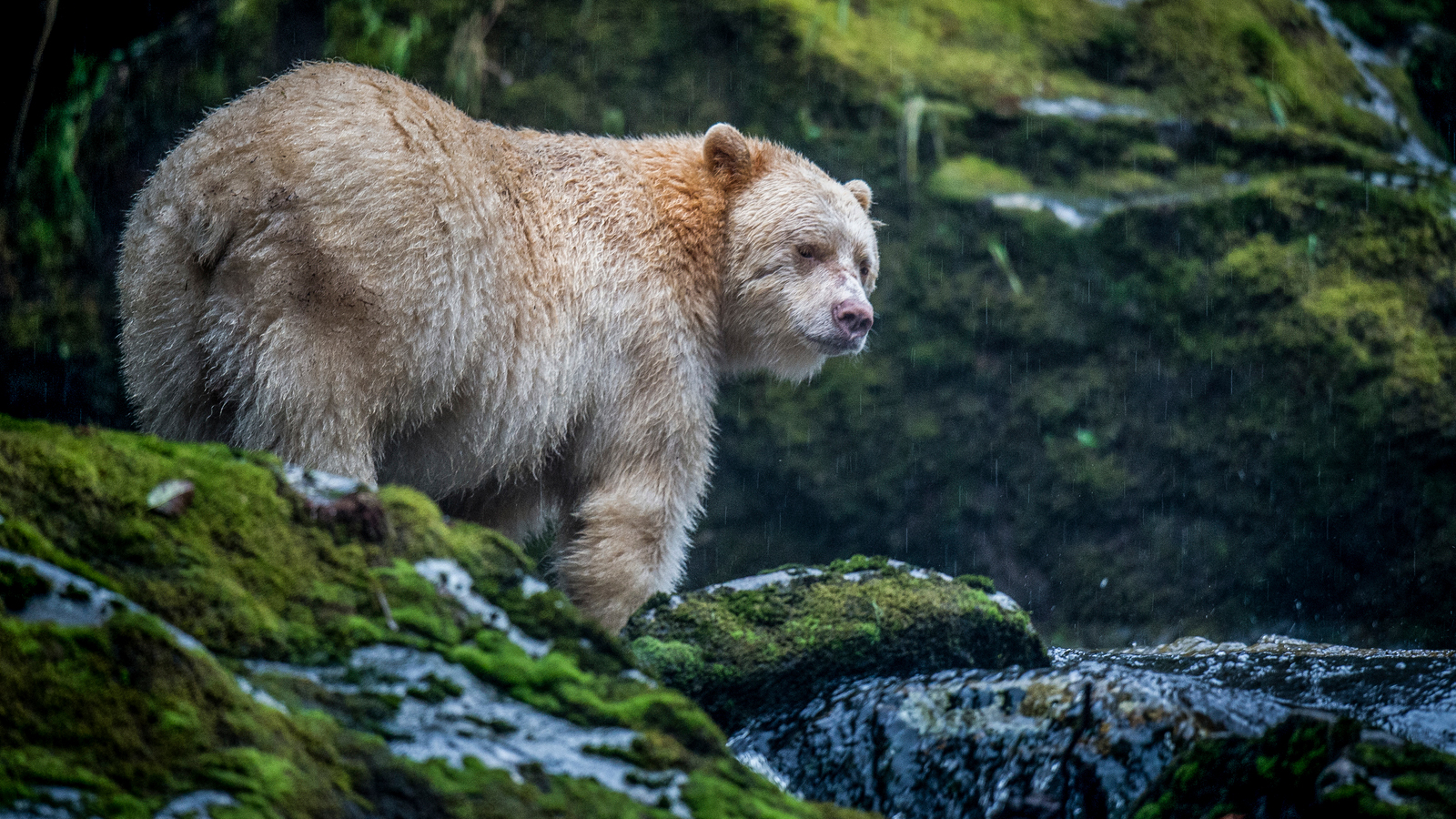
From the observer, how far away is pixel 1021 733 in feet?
13.8

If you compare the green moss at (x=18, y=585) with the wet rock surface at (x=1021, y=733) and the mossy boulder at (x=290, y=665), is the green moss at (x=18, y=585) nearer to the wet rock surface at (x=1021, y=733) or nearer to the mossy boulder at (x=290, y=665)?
the mossy boulder at (x=290, y=665)

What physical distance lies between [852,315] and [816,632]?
1.87 metres

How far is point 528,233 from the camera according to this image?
4945 mm

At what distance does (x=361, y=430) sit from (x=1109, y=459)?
6.06 metres

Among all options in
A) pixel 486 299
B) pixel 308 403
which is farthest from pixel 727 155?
pixel 308 403

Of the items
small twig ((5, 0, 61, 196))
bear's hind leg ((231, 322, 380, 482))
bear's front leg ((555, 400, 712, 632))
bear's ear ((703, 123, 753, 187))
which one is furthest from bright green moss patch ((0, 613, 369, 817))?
small twig ((5, 0, 61, 196))

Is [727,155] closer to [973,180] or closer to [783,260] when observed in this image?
[783,260]

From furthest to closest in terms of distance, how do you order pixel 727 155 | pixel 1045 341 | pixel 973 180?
pixel 973 180 < pixel 1045 341 < pixel 727 155

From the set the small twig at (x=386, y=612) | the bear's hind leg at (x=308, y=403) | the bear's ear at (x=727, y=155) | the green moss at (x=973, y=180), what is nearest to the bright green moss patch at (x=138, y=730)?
the small twig at (x=386, y=612)

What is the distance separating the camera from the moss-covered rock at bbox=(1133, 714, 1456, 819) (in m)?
3.03

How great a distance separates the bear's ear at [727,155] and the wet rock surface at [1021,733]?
2920 millimetres

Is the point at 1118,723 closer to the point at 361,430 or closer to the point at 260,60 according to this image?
the point at 361,430

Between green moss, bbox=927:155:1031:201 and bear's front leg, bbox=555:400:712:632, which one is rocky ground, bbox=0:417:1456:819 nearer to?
bear's front leg, bbox=555:400:712:632

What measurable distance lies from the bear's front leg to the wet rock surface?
1.04m
